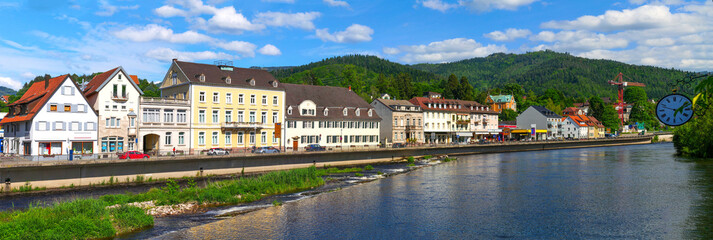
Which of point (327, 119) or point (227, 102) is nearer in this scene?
point (227, 102)

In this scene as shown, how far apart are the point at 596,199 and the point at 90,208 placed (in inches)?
1312

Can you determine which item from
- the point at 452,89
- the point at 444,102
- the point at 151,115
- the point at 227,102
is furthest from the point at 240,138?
the point at 452,89

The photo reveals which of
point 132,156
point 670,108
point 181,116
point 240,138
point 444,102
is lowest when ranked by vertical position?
point 132,156

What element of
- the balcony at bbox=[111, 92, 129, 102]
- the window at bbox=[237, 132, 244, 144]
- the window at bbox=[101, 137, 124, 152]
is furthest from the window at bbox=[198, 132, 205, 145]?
the balcony at bbox=[111, 92, 129, 102]

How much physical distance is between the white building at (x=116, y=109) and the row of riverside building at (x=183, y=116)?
4.1 inches

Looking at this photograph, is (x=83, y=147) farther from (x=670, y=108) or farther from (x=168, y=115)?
(x=670, y=108)

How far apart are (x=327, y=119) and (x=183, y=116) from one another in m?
22.5

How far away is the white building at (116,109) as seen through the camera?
2170 inches

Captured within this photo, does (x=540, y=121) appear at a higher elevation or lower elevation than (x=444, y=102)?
lower

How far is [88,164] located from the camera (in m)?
41.9

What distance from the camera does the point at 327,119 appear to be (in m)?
75.0

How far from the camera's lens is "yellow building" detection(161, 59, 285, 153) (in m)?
61.6

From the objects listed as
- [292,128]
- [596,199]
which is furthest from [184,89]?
[596,199]

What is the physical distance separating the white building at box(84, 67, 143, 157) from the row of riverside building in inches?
4.1
